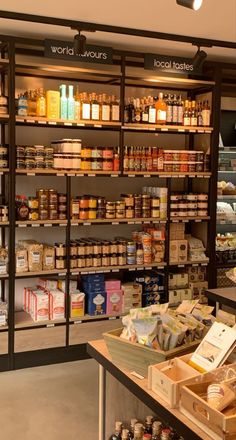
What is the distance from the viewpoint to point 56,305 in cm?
515

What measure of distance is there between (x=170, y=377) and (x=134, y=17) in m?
3.15

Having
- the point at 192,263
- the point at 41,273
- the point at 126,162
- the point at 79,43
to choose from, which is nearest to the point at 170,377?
the point at 41,273

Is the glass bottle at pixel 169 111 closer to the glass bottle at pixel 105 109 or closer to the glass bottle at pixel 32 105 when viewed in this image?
the glass bottle at pixel 105 109

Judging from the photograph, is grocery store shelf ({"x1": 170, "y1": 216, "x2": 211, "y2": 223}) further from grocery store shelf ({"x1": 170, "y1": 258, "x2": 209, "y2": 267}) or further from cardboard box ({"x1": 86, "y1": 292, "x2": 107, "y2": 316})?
cardboard box ({"x1": 86, "y1": 292, "x2": 107, "y2": 316})

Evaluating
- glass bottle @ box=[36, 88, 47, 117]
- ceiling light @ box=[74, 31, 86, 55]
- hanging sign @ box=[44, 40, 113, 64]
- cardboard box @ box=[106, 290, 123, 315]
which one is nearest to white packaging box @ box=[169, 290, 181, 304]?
cardboard box @ box=[106, 290, 123, 315]

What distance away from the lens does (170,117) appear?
5.58m

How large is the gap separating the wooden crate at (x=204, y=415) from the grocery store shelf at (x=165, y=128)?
3.51 metres

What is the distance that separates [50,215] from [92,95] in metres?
1.24

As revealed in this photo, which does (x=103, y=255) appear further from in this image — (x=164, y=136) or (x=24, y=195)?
(x=164, y=136)

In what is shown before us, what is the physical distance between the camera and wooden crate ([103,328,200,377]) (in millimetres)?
2490

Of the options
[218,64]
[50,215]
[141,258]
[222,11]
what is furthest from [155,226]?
[222,11]

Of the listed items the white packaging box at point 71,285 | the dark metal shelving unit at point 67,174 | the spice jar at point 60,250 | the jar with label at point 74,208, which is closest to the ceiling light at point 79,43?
the dark metal shelving unit at point 67,174

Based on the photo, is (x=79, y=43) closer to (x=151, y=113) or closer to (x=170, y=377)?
(x=151, y=113)

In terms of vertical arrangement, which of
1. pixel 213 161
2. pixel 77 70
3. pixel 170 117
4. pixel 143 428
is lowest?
pixel 143 428
